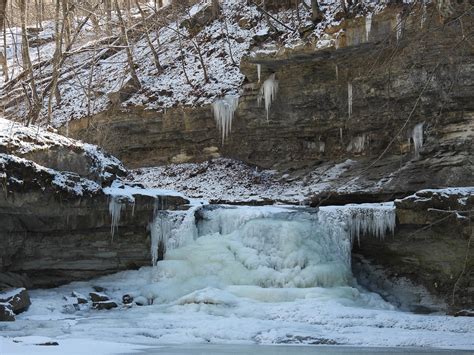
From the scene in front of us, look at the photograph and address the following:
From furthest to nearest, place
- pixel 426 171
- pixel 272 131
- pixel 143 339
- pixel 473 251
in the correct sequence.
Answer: pixel 272 131, pixel 426 171, pixel 473 251, pixel 143 339

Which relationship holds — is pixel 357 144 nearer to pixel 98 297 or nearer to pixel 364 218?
pixel 364 218

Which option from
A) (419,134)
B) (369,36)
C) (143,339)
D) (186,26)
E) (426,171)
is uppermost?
(186,26)

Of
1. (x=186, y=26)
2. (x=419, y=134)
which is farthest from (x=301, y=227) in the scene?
(x=186, y=26)

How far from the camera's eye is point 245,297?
9953 mm

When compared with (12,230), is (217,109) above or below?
above

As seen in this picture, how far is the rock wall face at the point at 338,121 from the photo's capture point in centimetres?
1463

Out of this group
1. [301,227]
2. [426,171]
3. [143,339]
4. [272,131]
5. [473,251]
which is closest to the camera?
[143,339]

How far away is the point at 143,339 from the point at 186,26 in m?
18.0

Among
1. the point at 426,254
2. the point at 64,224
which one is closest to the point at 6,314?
the point at 64,224

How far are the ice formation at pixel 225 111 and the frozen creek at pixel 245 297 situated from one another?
629 centimetres

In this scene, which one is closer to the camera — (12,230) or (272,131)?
(12,230)

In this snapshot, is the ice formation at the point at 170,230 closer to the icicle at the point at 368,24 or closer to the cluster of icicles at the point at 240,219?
the cluster of icicles at the point at 240,219

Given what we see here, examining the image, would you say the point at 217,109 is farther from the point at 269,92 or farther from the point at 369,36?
the point at 369,36

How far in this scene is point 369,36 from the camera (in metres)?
Result: 15.1
